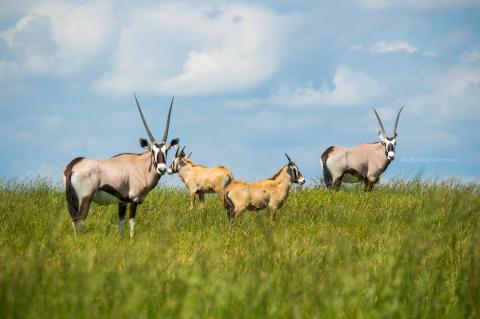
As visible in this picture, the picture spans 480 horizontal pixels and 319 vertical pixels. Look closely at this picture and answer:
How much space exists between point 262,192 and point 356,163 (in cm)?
854

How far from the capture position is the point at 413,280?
6.04m

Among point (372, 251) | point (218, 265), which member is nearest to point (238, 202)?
point (372, 251)

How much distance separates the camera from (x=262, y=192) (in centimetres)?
1330

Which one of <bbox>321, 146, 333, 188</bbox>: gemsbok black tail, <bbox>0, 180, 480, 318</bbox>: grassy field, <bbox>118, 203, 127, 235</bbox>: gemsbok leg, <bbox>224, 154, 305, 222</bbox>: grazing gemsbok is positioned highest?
<bbox>321, 146, 333, 188</bbox>: gemsbok black tail

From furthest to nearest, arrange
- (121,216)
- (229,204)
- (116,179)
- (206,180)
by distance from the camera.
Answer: (206,180) < (229,204) < (121,216) < (116,179)

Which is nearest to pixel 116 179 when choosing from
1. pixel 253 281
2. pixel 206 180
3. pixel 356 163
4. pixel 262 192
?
pixel 262 192

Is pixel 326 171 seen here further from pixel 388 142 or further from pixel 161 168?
pixel 161 168

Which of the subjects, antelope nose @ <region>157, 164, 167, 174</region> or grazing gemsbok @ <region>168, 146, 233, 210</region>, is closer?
antelope nose @ <region>157, 164, 167, 174</region>

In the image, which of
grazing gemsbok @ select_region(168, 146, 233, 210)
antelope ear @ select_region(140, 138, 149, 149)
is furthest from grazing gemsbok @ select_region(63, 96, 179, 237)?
grazing gemsbok @ select_region(168, 146, 233, 210)

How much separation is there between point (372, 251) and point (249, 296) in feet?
15.5

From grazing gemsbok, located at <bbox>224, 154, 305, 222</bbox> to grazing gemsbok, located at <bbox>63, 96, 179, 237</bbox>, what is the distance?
1.48 m

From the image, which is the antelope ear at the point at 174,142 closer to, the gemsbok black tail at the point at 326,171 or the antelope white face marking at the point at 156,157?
the antelope white face marking at the point at 156,157

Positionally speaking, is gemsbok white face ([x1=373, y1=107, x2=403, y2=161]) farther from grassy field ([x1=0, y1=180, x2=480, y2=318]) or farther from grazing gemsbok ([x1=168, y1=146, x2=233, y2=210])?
grassy field ([x1=0, y1=180, x2=480, y2=318])

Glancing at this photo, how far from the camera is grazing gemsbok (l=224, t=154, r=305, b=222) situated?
42.9ft
